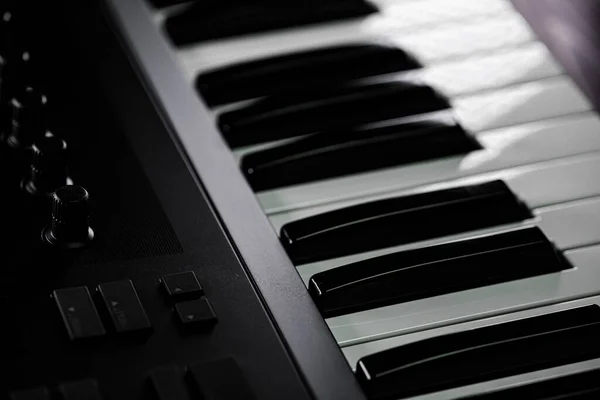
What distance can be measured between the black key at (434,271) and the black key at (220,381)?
208mm

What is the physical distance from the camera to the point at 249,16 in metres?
2.11

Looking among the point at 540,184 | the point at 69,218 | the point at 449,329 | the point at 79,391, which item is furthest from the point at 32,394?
the point at 540,184

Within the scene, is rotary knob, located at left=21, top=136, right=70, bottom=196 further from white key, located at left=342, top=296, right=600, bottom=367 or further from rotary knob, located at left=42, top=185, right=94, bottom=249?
white key, located at left=342, top=296, right=600, bottom=367

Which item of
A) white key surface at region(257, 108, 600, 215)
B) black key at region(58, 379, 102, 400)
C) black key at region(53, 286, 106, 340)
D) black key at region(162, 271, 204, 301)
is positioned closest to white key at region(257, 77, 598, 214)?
white key surface at region(257, 108, 600, 215)

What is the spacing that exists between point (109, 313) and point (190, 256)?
0.60 feet

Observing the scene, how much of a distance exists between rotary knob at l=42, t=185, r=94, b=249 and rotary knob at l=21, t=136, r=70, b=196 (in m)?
0.08

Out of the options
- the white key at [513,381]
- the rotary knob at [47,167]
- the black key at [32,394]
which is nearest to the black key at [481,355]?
the white key at [513,381]

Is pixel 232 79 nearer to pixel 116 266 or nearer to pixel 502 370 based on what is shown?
pixel 116 266

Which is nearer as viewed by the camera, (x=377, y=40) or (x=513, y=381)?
(x=513, y=381)

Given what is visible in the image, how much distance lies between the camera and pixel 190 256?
1.46 metres

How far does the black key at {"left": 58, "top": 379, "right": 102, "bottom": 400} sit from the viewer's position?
1.19 metres

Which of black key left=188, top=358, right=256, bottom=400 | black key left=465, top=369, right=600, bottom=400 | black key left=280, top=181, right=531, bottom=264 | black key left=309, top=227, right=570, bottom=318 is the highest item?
black key left=280, top=181, right=531, bottom=264

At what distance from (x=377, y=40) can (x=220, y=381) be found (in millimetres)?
960

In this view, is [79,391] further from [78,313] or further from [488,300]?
[488,300]
